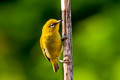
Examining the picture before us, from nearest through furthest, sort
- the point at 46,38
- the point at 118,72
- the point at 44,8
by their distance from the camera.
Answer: the point at 46,38 → the point at 118,72 → the point at 44,8

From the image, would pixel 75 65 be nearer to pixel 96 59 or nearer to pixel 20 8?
pixel 96 59

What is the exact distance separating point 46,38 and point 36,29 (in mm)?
1278

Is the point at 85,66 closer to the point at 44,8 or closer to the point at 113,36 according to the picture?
the point at 113,36

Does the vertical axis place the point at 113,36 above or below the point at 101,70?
above

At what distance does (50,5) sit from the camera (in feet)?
10.4

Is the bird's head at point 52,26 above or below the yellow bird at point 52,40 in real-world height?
above

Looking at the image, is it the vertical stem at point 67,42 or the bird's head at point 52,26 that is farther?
the bird's head at point 52,26

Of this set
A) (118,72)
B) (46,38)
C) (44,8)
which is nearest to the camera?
(46,38)

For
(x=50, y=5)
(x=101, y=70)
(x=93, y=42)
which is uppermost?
(x=50, y=5)

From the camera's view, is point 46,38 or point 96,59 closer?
point 46,38

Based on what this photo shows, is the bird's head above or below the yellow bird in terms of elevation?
above

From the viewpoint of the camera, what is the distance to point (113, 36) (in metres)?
3.01

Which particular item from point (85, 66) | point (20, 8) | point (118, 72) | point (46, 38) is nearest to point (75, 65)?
point (85, 66)

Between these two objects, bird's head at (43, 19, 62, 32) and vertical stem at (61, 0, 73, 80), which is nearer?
vertical stem at (61, 0, 73, 80)
